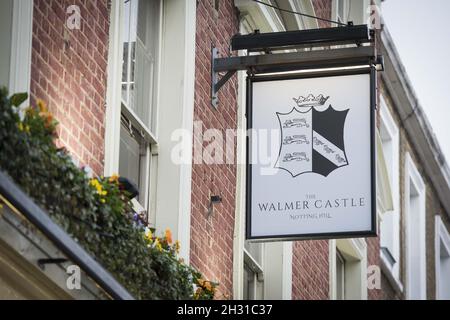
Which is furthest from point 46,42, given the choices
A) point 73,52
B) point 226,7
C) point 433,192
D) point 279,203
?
point 433,192

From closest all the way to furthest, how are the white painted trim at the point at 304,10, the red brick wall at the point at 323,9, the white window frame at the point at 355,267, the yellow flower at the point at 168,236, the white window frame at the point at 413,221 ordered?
the yellow flower at the point at 168,236 → the white painted trim at the point at 304,10 → the red brick wall at the point at 323,9 → the white window frame at the point at 355,267 → the white window frame at the point at 413,221

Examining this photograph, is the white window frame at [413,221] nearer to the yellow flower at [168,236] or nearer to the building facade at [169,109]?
the building facade at [169,109]

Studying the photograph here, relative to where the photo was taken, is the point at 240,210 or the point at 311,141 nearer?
the point at 311,141

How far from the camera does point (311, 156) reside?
37.6 ft

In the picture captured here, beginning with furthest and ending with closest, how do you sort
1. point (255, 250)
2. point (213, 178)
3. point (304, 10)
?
point (304, 10) < point (255, 250) < point (213, 178)

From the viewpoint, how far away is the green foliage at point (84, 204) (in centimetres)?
788

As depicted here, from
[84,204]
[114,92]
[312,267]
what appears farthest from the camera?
[312,267]

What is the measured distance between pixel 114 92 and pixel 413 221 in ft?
47.0

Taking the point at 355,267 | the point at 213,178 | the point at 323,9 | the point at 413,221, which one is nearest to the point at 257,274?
the point at 213,178

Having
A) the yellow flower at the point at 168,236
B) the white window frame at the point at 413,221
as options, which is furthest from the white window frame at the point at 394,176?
the yellow flower at the point at 168,236

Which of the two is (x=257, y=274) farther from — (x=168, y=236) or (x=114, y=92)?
(x=114, y=92)

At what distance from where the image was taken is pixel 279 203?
37.4 ft

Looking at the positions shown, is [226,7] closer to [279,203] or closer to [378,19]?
[279,203]

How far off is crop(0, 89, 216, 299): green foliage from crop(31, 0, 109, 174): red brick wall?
1.57ft
